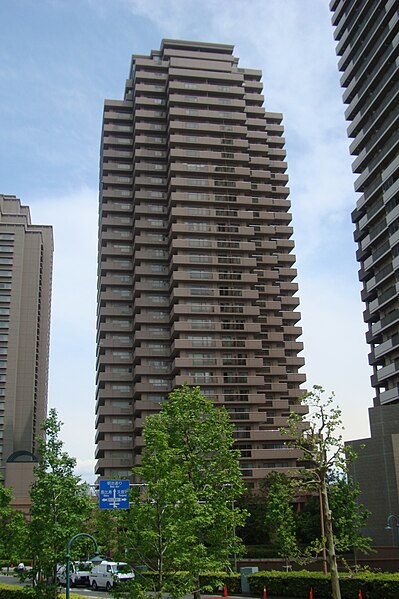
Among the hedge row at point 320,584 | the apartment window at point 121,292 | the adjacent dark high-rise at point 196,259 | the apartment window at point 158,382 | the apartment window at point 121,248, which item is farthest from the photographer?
the apartment window at point 121,248

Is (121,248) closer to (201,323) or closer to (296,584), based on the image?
(201,323)

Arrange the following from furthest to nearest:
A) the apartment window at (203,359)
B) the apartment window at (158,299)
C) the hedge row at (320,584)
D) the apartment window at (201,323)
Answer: the apartment window at (158,299) → the apartment window at (201,323) → the apartment window at (203,359) → the hedge row at (320,584)

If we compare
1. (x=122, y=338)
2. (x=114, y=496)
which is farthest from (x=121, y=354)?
(x=114, y=496)

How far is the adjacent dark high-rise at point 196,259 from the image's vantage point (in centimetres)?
10356

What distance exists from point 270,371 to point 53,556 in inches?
3209

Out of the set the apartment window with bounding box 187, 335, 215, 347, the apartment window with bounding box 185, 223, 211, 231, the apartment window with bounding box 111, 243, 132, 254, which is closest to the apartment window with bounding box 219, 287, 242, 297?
the apartment window with bounding box 187, 335, 215, 347

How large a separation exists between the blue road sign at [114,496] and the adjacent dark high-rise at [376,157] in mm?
42454

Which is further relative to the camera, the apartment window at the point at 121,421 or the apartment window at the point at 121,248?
the apartment window at the point at 121,248

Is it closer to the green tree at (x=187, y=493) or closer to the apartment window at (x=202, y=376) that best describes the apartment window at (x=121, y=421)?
the apartment window at (x=202, y=376)

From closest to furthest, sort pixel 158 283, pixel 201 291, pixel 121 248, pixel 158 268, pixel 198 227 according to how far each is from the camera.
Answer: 1. pixel 201 291
2. pixel 198 227
3. pixel 158 283
4. pixel 158 268
5. pixel 121 248

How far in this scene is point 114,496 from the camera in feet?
114

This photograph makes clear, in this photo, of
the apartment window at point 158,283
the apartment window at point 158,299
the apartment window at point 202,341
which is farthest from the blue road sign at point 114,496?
the apartment window at point 158,283

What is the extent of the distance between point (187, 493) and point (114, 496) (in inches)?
263

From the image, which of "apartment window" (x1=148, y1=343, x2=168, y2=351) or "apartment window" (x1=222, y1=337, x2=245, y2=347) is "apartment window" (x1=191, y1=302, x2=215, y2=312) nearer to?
"apartment window" (x1=222, y1=337, x2=245, y2=347)
